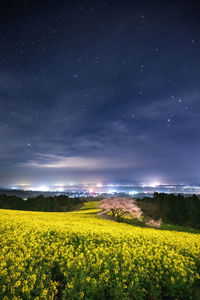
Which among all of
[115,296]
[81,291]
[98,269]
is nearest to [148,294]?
[115,296]

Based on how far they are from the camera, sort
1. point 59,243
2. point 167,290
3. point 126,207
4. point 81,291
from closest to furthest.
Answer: point 81,291
point 167,290
point 59,243
point 126,207

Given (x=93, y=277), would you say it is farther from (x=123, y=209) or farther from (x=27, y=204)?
(x=27, y=204)

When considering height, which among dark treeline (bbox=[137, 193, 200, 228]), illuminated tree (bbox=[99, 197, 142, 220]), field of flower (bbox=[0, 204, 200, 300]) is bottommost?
dark treeline (bbox=[137, 193, 200, 228])

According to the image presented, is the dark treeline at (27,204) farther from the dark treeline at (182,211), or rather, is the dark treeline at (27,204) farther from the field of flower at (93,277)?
the field of flower at (93,277)

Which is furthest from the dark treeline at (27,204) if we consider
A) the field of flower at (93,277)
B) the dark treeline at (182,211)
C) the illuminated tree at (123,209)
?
the field of flower at (93,277)

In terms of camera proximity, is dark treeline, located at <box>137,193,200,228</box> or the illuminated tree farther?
dark treeline, located at <box>137,193,200,228</box>

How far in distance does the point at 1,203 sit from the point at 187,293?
7140cm

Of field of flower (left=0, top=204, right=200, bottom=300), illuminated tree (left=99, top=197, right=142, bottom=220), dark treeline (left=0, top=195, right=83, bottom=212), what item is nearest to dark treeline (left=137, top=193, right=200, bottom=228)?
illuminated tree (left=99, top=197, right=142, bottom=220)

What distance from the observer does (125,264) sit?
765 centimetres

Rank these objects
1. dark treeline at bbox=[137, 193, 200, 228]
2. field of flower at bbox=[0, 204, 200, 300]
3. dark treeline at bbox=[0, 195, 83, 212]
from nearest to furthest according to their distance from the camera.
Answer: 1. field of flower at bbox=[0, 204, 200, 300]
2. dark treeline at bbox=[137, 193, 200, 228]
3. dark treeline at bbox=[0, 195, 83, 212]

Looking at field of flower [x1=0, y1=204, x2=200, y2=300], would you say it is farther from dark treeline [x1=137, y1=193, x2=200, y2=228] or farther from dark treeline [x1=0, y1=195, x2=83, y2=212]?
dark treeline [x1=0, y1=195, x2=83, y2=212]

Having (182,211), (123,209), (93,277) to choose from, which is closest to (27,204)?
(123,209)

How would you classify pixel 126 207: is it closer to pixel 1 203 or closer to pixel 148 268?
pixel 148 268

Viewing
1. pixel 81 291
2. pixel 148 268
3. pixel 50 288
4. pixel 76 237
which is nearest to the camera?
pixel 81 291
